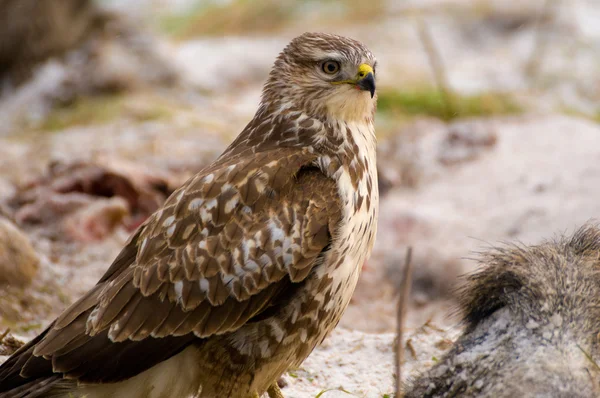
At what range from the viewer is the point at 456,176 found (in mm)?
8414

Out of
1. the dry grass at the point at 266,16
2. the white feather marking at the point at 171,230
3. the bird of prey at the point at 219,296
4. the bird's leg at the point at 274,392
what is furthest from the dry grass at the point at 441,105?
the white feather marking at the point at 171,230

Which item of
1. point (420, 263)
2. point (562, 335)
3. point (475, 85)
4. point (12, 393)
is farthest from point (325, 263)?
point (475, 85)

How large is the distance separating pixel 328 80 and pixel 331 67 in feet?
0.23

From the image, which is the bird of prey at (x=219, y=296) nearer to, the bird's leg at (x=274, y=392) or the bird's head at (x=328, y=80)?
the bird's leg at (x=274, y=392)

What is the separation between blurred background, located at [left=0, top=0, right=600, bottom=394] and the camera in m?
6.81

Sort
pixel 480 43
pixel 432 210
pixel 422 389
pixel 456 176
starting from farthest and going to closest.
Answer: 1. pixel 480 43
2. pixel 456 176
3. pixel 432 210
4. pixel 422 389

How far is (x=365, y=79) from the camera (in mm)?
4270

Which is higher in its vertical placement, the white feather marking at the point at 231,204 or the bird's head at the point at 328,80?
the bird's head at the point at 328,80

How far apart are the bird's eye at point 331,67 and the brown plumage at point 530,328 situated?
1.15m

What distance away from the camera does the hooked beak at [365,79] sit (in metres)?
4.27

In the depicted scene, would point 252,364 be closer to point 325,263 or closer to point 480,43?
point 325,263

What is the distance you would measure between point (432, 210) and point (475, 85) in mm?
4246

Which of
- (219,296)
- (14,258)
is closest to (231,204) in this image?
(219,296)

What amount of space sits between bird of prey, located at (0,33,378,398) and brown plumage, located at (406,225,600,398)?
21.4 inches
